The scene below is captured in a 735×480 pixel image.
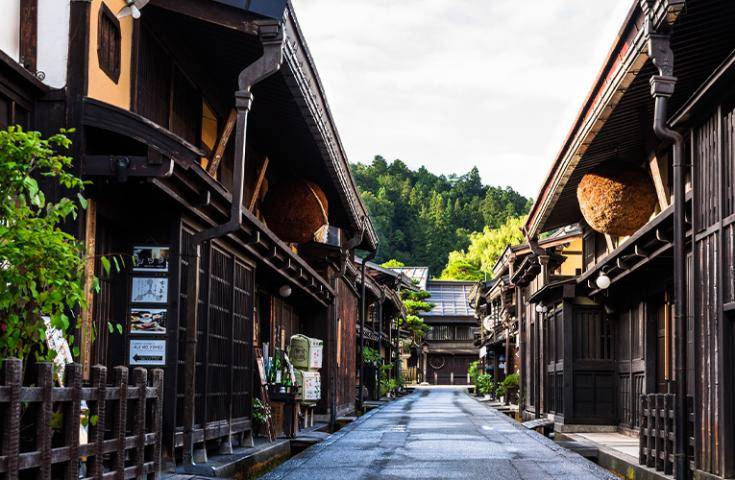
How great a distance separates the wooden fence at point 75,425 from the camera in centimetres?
643

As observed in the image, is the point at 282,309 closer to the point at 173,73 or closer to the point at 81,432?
the point at 173,73

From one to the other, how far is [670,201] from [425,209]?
12694 cm

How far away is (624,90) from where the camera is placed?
13547 mm

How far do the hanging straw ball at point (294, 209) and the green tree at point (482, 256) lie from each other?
92.8m

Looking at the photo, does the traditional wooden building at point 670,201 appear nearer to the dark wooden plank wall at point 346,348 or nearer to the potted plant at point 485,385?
the dark wooden plank wall at point 346,348

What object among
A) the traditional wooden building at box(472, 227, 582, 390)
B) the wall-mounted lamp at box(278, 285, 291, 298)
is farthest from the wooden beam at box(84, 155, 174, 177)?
the traditional wooden building at box(472, 227, 582, 390)

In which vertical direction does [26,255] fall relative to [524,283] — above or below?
below

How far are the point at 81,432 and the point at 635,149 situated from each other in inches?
522

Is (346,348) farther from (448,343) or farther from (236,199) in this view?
(448,343)

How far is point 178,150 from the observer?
1042cm

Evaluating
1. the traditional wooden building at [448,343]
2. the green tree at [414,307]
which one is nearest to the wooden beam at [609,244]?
the green tree at [414,307]

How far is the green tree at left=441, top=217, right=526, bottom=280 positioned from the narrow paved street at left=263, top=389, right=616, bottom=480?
296 feet

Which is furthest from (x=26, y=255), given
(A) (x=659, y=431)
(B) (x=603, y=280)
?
(B) (x=603, y=280)

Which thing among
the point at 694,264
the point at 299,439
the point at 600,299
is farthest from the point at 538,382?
the point at 694,264
